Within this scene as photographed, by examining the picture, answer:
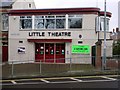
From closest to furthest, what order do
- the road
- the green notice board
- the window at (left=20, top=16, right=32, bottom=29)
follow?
the road
the green notice board
the window at (left=20, top=16, right=32, bottom=29)

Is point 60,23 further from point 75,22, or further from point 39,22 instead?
point 39,22

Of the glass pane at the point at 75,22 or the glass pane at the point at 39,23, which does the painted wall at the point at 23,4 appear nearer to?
the glass pane at the point at 39,23

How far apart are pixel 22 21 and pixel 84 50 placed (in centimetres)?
771

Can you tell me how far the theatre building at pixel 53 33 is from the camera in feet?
111

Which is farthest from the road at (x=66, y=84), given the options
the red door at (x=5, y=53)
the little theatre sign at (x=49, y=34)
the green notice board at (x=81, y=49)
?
the red door at (x=5, y=53)

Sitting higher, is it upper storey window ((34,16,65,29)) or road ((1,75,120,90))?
upper storey window ((34,16,65,29))

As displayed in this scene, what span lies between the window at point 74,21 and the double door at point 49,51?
2.36 m

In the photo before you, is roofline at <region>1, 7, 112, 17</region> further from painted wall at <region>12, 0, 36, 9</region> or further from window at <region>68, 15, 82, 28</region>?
painted wall at <region>12, 0, 36, 9</region>

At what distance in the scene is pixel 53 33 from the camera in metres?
34.4

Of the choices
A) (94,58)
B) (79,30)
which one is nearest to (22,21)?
(79,30)

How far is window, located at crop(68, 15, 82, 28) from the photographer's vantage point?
111ft

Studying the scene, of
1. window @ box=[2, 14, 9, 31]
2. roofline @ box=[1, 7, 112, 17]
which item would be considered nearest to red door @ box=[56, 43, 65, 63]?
roofline @ box=[1, 7, 112, 17]

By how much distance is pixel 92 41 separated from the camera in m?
33.7

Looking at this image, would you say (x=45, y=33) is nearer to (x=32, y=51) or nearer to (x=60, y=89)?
(x=32, y=51)
